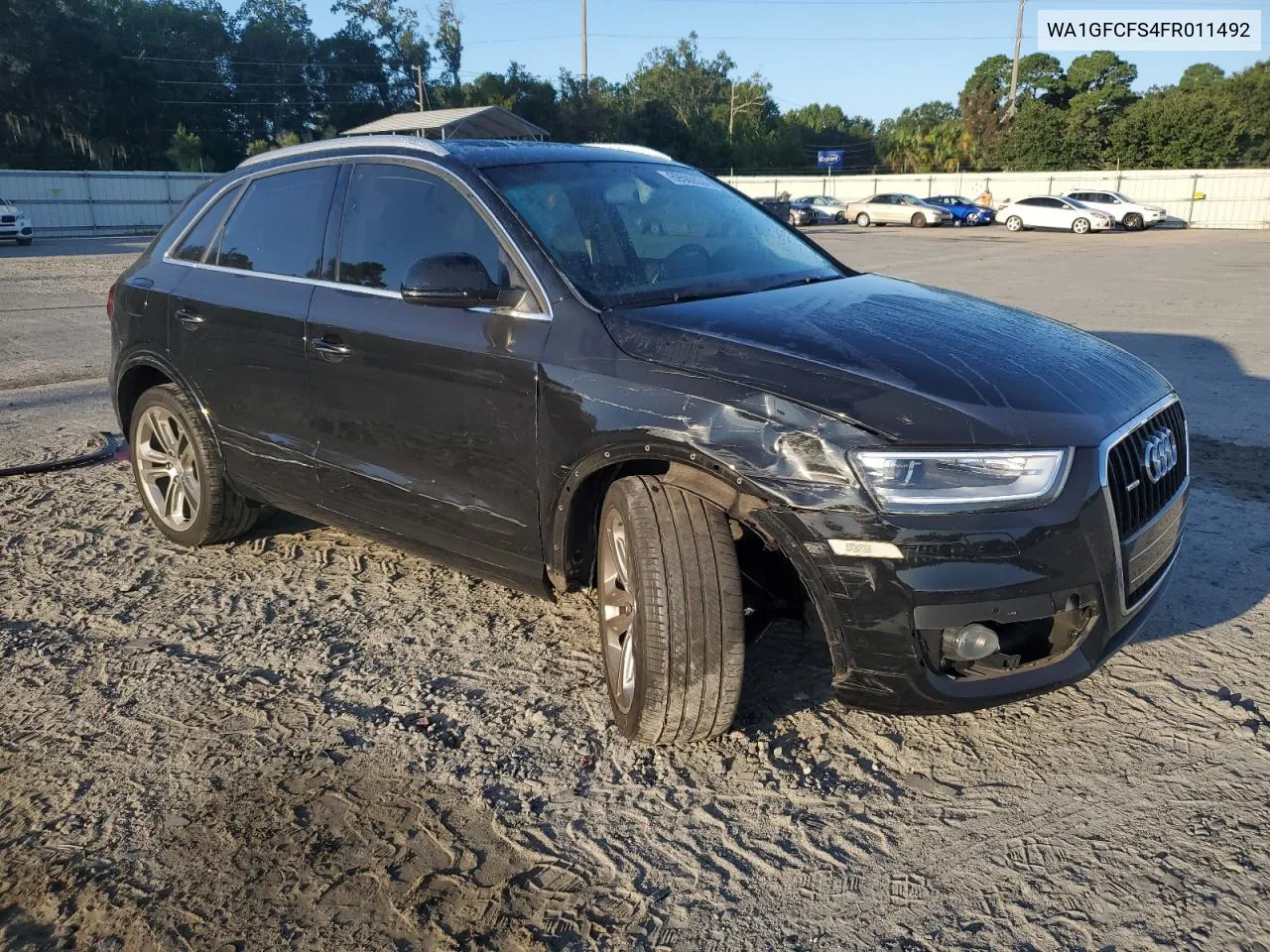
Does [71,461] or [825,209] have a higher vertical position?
[825,209]

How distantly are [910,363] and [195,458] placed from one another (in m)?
3.29

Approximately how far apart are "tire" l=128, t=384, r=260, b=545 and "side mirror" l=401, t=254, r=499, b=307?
1.71m

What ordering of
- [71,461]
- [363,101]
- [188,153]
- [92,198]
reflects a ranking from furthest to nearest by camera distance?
[363,101] < [188,153] < [92,198] < [71,461]

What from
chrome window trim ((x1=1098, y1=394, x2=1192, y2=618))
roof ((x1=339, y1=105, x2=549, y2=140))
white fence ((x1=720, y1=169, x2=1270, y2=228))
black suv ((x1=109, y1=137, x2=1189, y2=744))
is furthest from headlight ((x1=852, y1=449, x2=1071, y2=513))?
white fence ((x1=720, y1=169, x2=1270, y2=228))

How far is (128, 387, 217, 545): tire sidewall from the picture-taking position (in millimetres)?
4621

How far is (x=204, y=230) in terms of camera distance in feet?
15.5

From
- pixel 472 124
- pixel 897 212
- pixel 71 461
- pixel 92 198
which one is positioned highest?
pixel 472 124

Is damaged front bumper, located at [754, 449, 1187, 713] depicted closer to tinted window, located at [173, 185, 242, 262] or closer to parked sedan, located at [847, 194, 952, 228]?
tinted window, located at [173, 185, 242, 262]

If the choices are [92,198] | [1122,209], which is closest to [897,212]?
[1122,209]

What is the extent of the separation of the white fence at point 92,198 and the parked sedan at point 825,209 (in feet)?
82.2

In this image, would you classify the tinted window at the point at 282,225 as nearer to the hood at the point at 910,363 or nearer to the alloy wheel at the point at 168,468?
the alloy wheel at the point at 168,468

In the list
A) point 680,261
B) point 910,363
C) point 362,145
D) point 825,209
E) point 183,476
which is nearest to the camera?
point 910,363

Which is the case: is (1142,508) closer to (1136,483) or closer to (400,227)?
(1136,483)

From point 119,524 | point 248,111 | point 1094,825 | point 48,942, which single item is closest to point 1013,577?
point 1094,825
